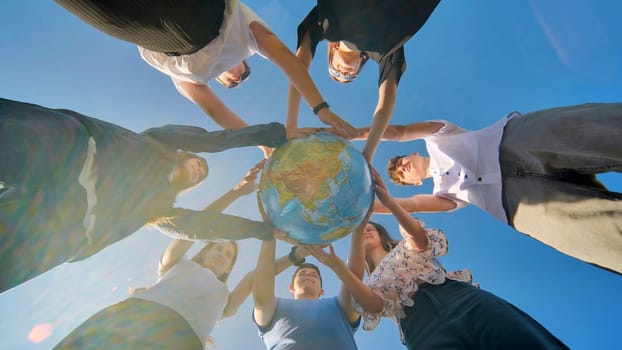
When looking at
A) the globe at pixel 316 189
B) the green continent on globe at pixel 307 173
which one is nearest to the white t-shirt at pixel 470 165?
the globe at pixel 316 189

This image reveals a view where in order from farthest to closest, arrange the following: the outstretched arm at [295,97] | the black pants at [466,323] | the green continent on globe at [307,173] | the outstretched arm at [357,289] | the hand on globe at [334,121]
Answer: the outstretched arm at [295,97], the hand on globe at [334,121], the outstretched arm at [357,289], the green continent on globe at [307,173], the black pants at [466,323]

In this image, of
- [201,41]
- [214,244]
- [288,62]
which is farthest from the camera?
[214,244]

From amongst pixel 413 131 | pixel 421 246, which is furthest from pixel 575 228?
pixel 413 131

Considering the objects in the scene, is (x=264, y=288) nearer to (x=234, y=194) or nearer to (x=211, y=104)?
(x=234, y=194)

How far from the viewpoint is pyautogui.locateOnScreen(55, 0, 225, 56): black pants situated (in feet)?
5.27

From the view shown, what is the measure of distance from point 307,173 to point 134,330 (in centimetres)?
182

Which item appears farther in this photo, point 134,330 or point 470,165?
point 470,165

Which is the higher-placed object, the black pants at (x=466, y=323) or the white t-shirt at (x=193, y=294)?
the black pants at (x=466, y=323)

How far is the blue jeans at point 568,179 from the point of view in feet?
5.80

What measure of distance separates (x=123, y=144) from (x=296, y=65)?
64.5 inches

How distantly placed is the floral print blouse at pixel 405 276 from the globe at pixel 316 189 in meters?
0.87

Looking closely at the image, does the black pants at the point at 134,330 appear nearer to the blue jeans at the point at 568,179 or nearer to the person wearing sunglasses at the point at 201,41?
the person wearing sunglasses at the point at 201,41

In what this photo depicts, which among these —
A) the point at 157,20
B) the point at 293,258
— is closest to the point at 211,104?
the point at 157,20

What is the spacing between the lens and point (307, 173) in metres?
2.38
